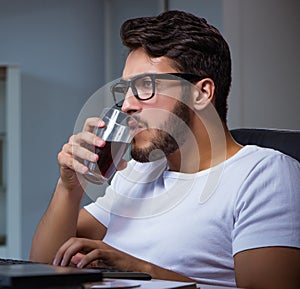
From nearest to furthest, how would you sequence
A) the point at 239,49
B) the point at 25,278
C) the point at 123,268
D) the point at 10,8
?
the point at 25,278
the point at 123,268
the point at 239,49
the point at 10,8

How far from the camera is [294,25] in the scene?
3021mm

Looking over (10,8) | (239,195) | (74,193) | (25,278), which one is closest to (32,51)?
(10,8)

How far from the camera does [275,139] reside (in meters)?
1.56

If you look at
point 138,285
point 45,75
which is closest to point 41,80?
point 45,75

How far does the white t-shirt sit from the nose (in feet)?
0.66

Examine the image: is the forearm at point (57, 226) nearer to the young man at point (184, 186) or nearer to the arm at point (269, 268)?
the young man at point (184, 186)

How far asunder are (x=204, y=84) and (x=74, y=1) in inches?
117

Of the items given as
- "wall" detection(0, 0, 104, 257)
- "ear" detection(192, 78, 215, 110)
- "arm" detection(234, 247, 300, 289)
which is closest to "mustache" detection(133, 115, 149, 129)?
"ear" detection(192, 78, 215, 110)

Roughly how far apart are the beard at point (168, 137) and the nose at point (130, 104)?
0.06 meters

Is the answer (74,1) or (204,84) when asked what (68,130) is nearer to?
(74,1)

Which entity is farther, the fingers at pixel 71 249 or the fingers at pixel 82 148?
the fingers at pixel 82 148

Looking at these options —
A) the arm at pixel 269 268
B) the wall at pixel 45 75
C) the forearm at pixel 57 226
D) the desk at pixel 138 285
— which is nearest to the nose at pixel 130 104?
the forearm at pixel 57 226

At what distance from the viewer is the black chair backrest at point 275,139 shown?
59.1 inches

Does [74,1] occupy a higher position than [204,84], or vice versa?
[74,1]
